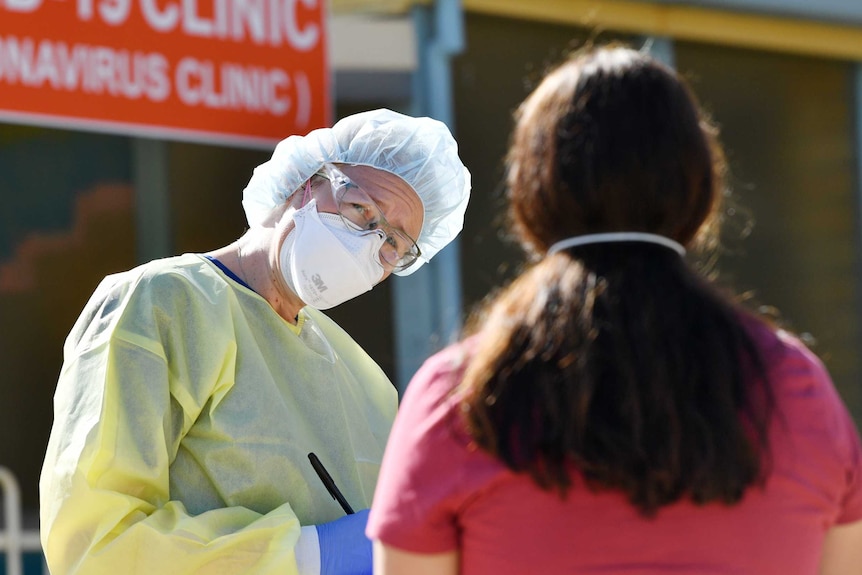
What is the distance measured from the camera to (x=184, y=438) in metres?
1.93

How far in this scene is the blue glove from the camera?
1.90 m

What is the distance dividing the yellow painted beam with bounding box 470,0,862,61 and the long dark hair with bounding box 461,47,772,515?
144 inches

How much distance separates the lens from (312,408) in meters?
2.09

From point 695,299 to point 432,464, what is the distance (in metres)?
0.32

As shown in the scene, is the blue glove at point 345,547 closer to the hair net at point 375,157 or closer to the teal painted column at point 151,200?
the hair net at point 375,157

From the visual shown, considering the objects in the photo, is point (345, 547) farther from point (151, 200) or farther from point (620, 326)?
point (151, 200)

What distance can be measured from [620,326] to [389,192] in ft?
3.39

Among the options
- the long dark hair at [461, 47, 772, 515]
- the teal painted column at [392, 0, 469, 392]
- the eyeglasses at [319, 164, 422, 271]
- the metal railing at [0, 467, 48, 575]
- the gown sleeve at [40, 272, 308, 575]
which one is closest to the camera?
the long dark hair at [461, 47, 772, 515]

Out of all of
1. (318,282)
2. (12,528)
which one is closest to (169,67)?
(12,528)

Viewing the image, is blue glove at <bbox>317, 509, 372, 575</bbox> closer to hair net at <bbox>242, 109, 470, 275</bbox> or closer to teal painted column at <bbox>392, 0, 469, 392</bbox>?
hair net at <bbox>242, 109, 470, 275</bbox>

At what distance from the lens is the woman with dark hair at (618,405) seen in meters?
1.24

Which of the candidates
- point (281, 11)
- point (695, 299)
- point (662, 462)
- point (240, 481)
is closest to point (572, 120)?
point (695, 299)

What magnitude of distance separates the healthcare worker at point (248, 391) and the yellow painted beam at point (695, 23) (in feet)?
9.19

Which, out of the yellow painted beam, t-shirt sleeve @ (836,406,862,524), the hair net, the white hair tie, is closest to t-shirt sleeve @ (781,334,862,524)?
t-shirt sleeve @ (836,406,862,524)
